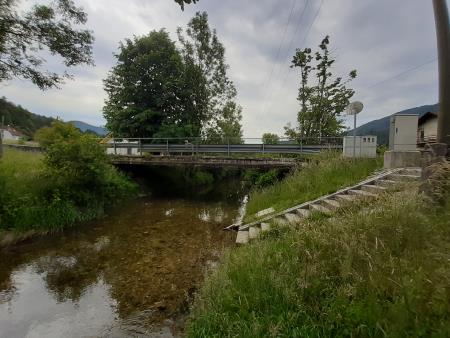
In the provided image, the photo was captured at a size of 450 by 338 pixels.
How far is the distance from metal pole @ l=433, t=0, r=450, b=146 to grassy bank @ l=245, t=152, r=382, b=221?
163 inches

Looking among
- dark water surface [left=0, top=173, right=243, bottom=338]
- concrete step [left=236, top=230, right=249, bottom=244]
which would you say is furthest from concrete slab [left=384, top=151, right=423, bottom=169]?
dark water surface [left=0, top=173, right=243, bottom=338]

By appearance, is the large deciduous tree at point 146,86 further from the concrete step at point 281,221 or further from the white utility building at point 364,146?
the concrete step at point 281,221

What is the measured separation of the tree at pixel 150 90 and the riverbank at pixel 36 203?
10231mm

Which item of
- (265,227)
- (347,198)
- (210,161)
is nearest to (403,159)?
(347,198)

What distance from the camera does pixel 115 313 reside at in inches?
198

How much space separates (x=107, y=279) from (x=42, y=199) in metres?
6.06

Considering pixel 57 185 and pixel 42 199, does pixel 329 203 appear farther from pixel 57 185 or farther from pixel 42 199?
pixel 57 185

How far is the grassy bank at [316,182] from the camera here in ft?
31.9

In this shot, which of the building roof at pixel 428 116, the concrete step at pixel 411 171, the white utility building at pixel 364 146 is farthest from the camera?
the building roof at pixel 428 116

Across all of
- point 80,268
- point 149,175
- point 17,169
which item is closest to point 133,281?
point 80,268

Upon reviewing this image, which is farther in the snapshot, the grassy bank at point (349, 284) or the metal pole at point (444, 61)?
Result: the metal pole at point (444, 61)

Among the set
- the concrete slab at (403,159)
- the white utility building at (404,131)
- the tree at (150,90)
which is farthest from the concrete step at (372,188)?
the tree at (150,90)

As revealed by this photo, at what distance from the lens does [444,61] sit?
5414mm

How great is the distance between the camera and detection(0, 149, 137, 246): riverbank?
9.11 meters
